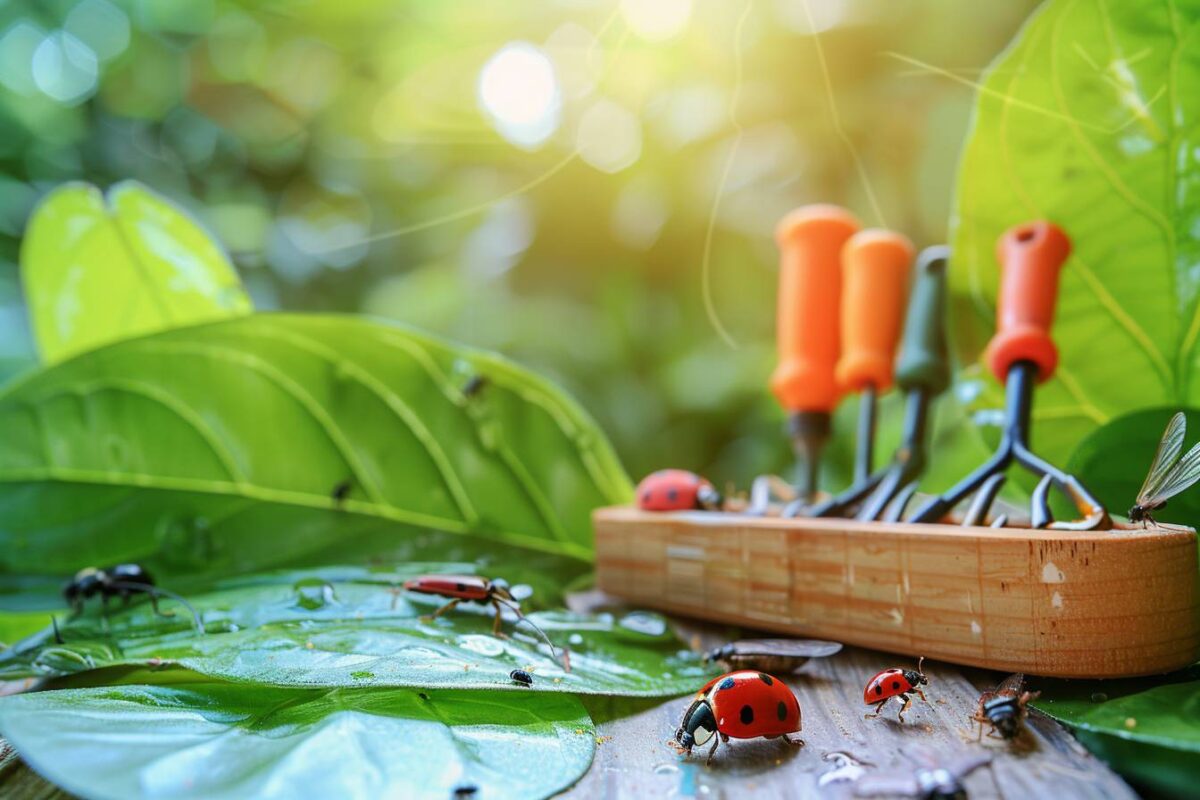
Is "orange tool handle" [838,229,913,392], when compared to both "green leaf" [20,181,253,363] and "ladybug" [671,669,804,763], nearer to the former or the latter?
"ladybug" [671,669,804,763]

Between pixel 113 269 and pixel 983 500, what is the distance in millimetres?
913

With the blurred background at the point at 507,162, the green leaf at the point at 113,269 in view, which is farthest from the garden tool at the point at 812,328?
the green leaf at the point at 113,269

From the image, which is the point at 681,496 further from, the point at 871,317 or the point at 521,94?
the point at 521,94

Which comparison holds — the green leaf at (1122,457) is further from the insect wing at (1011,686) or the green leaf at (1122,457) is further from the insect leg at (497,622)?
the insect leg at (497,622)

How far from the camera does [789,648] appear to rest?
1.74 ft

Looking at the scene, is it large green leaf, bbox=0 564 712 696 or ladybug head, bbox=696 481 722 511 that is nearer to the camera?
large green leaf, bbox=0 564 712 696

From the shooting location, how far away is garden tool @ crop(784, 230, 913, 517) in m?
0.68

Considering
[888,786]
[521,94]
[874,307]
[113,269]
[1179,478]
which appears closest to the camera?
[888,786]

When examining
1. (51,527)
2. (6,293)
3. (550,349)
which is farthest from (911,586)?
(6,293)

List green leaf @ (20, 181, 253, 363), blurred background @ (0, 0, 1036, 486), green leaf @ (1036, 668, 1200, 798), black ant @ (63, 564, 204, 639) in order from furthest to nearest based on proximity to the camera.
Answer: blurred background @ (0, 0, 1036, 486)
green leaf @ (20, 181, 253, 363)
black ant @ (63, 564, 204, 639)
green leaf @ (1036, 668, 1200, 798)

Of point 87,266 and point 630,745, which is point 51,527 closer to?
point 87,266

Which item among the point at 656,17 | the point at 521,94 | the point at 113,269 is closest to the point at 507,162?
the point at 521,94

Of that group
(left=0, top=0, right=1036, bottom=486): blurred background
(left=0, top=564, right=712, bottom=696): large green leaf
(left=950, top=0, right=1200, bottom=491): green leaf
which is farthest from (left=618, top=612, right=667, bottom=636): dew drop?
(left=0, top=0, right=1036, bottom=486): blurred background

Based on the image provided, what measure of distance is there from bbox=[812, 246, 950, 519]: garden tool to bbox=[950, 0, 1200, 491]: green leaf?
95mm
